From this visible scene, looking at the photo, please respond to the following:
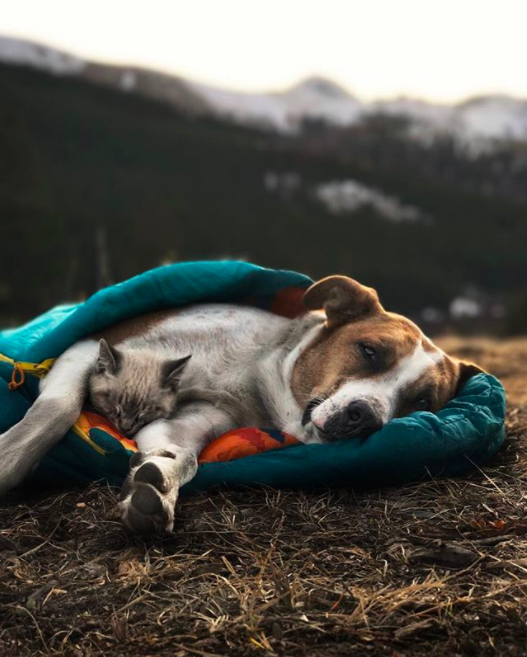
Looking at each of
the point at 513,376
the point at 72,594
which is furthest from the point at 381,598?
the point at 513,376

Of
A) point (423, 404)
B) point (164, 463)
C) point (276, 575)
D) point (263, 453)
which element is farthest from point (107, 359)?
point (423, 404)

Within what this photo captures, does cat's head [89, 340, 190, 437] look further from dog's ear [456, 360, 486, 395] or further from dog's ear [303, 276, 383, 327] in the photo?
dog's ear [456, 360, 486, 395]

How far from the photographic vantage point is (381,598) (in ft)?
7.58

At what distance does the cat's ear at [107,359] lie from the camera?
353 cm

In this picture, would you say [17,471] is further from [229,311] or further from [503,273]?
[503,273]

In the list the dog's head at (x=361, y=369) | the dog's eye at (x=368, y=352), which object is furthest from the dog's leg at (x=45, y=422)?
the dog's eye at (x=368, y=352)

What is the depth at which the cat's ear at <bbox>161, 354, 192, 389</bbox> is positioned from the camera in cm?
358

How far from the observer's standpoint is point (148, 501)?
2.73m

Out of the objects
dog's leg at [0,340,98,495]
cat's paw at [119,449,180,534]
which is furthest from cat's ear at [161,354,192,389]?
cat's paw at [119,449,180,534]

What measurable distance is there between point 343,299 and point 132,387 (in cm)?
122

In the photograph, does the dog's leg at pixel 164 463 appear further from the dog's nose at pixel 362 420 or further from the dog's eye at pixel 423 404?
the dog's eye at pixel 423 404

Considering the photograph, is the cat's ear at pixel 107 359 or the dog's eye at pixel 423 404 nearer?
the cat's ear at pixel 107 359

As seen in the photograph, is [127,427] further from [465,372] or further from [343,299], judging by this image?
[465,372]

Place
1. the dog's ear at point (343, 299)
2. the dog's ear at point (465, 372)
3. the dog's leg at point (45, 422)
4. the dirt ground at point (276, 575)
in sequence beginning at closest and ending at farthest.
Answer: the dirt ground at point (276, 575) < the dog's leg at point (45, 422) < the dog's ear at point (343, 299) < the dog's ear at point (465, 372)
